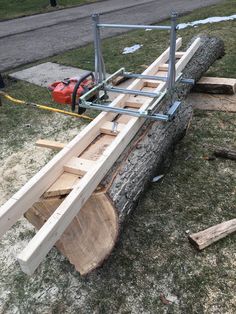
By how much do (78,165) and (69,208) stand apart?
0.68 meters

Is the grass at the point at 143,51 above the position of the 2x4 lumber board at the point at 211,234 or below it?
below

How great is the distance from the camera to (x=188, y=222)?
3615 millimetres

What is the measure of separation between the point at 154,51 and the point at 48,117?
13.6 feet

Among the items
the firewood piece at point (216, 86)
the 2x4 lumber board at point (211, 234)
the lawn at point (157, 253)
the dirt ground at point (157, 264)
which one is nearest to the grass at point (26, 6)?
the firewood piece at point (216, 86)

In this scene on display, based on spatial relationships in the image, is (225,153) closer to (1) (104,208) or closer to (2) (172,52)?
(2) (172,52)

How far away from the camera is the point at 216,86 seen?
5988 millimetres

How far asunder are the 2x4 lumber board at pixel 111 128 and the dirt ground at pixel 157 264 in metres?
0.91

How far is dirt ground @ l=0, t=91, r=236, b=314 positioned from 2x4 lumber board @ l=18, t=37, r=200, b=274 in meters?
0.88

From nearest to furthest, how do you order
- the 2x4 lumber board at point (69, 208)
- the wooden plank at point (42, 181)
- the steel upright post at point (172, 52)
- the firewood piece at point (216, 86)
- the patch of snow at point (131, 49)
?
the 2x4 lumber board at point (69, 208) < the wooden plank at point (42, 181) < the steel upright post at point (172, 52) < the firewood piece at point (216, 86) < the patch of snow at point (131, 49)

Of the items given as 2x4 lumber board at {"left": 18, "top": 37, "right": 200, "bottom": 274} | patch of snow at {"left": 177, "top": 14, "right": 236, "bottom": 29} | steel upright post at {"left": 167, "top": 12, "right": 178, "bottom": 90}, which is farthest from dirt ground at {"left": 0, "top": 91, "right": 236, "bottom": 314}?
patch of snow at {"left": 177, "top": 14, "right": 236, "bottom": 29}

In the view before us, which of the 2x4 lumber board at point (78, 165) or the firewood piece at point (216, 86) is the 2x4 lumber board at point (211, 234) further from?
the firewood piece at point (216, 86)

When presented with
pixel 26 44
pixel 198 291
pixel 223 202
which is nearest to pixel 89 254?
pixel 198 291

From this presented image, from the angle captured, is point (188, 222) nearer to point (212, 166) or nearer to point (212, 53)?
point (212, 166)

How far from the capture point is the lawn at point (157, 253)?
9.63ft
